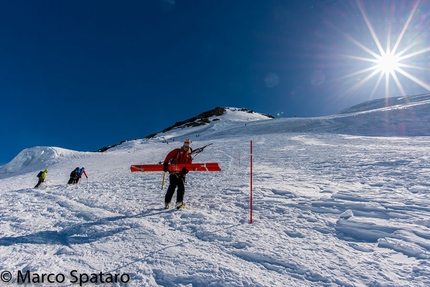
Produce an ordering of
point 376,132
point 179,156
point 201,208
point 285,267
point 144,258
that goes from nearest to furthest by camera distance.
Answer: point 285,267, point 144,258, point 201,208, point 179,156, point 376,132

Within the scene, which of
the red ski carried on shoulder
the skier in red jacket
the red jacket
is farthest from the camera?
the red jacket

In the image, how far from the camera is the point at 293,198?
5301 millimetres

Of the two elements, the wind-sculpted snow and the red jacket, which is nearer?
the wind-sculpted snow

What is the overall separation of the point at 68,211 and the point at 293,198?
5542 mm

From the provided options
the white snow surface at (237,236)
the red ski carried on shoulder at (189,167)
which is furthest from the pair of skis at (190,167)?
the white snow surface at (237,236)

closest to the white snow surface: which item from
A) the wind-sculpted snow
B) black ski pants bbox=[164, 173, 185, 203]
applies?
the wind-sculpted snow

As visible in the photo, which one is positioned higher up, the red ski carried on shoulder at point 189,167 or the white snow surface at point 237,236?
the red ski carried on shoulder at point 189,167

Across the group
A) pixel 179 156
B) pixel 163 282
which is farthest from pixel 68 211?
pixel 163 282

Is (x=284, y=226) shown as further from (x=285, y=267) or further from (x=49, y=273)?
(x=49, y=273)

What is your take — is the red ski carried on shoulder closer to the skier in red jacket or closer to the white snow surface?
the skier in red jacket

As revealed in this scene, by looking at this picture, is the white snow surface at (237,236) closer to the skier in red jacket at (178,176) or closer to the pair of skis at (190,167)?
the skier in red jacket at (178,176)

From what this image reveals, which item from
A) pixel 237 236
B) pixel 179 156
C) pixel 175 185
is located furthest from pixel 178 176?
pixel 237 236

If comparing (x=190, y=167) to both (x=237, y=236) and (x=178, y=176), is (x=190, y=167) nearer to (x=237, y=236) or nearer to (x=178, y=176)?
(x=178, y=176)

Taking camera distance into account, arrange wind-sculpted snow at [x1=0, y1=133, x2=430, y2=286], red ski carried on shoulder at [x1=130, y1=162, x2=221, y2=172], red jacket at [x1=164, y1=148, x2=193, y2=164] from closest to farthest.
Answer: wind-sculpted snow at [x1=0, y1=133, x2=430, y2=286] → red ski carried on shoulder at [x1=130, y1=162, x2=221, y2=172] → red jacket at [x1=164, y1=148, x2=193, y2=164]
